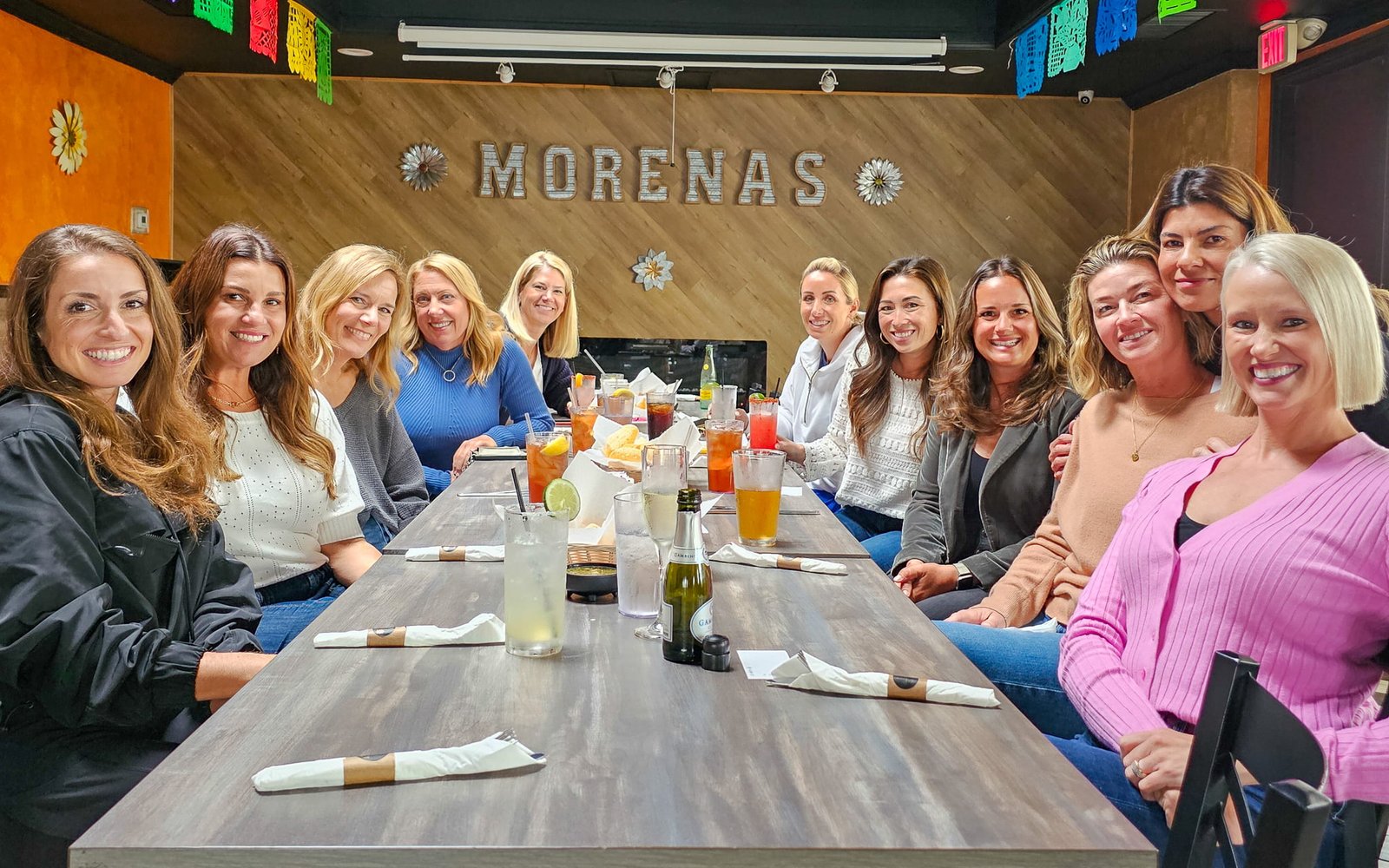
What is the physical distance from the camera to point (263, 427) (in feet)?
7.92

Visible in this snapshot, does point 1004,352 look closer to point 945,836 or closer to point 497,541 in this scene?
point 497,541

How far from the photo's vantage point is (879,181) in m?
7.32

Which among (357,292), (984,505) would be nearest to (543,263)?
(357,292)

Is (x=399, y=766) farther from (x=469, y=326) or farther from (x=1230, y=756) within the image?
(x=469, y=326)

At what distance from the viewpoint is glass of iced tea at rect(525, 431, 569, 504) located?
8.00 ft

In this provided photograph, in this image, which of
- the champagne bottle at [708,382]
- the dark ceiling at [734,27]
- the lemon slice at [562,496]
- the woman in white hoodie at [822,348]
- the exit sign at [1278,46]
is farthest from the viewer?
the dark ceiling at [734,27]

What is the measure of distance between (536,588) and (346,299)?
2.08m

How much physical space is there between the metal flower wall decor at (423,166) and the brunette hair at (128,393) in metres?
5.48

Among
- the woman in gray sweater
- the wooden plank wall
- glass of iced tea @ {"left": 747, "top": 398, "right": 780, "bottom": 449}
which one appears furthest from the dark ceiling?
glass of iced tea @ {"left": 747, "top": 398, "right": 780, "bottom": 449}

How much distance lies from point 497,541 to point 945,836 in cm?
135

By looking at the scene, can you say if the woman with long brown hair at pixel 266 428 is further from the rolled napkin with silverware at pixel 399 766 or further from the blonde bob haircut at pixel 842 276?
the blonde bob haircut at pixel 842 276

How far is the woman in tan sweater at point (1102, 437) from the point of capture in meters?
2.03

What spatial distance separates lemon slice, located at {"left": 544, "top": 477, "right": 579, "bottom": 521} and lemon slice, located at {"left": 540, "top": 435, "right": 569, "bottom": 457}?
→ 45 cm

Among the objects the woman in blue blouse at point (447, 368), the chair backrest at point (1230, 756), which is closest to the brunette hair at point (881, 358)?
the woman in blue blouse at point (447, 368)
